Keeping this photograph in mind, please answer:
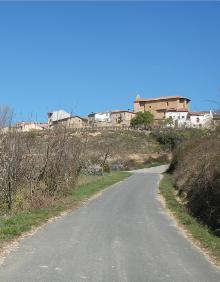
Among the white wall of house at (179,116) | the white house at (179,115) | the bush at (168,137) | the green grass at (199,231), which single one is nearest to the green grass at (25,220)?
the green grass at (199,231)

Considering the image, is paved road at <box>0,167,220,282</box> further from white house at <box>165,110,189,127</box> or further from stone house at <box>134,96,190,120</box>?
stone house at <box>134,96,190,120</box>

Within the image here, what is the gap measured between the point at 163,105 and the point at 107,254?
151293 mm

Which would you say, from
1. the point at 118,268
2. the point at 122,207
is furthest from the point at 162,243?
the point at 122,207

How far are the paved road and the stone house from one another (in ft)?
448

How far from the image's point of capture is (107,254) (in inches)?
430

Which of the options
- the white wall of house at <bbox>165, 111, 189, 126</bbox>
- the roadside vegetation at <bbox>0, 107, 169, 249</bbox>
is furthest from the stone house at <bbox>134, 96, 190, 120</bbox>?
the roadside vegetation at <bbox>0, 107, 169, 249</bbox>

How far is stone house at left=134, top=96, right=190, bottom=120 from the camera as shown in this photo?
156m

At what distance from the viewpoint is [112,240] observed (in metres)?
13.0

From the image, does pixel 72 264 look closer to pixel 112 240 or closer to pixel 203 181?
pixel 112 240

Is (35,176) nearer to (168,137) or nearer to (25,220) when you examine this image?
(25,220)

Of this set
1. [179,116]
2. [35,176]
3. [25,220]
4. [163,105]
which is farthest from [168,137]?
[25,220]

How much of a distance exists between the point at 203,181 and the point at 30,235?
885 cm

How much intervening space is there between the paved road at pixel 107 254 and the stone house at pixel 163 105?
137 meters

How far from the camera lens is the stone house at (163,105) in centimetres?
15638
